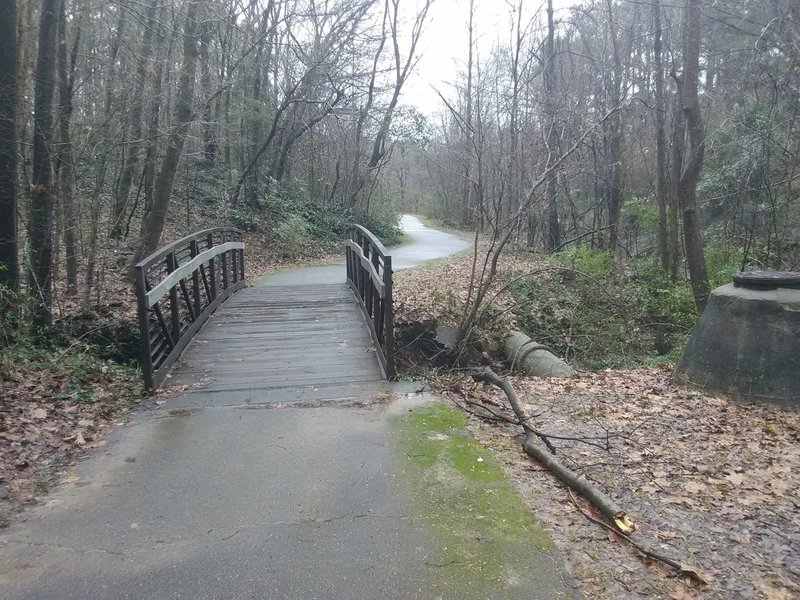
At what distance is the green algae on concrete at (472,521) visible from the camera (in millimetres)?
3033

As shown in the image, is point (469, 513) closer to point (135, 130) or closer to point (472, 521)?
point (472, 521)

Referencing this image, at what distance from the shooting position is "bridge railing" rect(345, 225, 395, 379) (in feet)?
22.1

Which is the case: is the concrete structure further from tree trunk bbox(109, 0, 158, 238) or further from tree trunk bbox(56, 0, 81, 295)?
tree trunk bbox(109, 0, 158, 238)

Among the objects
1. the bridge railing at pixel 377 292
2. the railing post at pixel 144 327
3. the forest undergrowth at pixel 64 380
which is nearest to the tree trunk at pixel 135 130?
the forest undergrowth at pixel 64 380

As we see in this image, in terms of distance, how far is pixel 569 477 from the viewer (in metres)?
4.08

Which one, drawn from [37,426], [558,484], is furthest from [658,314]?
[37,426]

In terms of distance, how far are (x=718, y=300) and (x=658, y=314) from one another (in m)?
6.52

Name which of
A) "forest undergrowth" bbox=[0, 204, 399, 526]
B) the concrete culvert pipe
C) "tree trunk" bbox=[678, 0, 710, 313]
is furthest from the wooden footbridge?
"tree trunk" bbox=[678, 0, 710, 313]

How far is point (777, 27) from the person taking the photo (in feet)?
32.6

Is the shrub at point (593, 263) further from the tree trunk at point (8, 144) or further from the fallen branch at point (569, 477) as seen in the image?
the tree trunk at point (8, 144)

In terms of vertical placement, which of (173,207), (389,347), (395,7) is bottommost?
(389,347)

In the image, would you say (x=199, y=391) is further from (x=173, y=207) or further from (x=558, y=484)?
(x=173, y=207)

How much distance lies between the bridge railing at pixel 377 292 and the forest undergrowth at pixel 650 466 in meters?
0.67

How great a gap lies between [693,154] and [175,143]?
10277 millimetres
